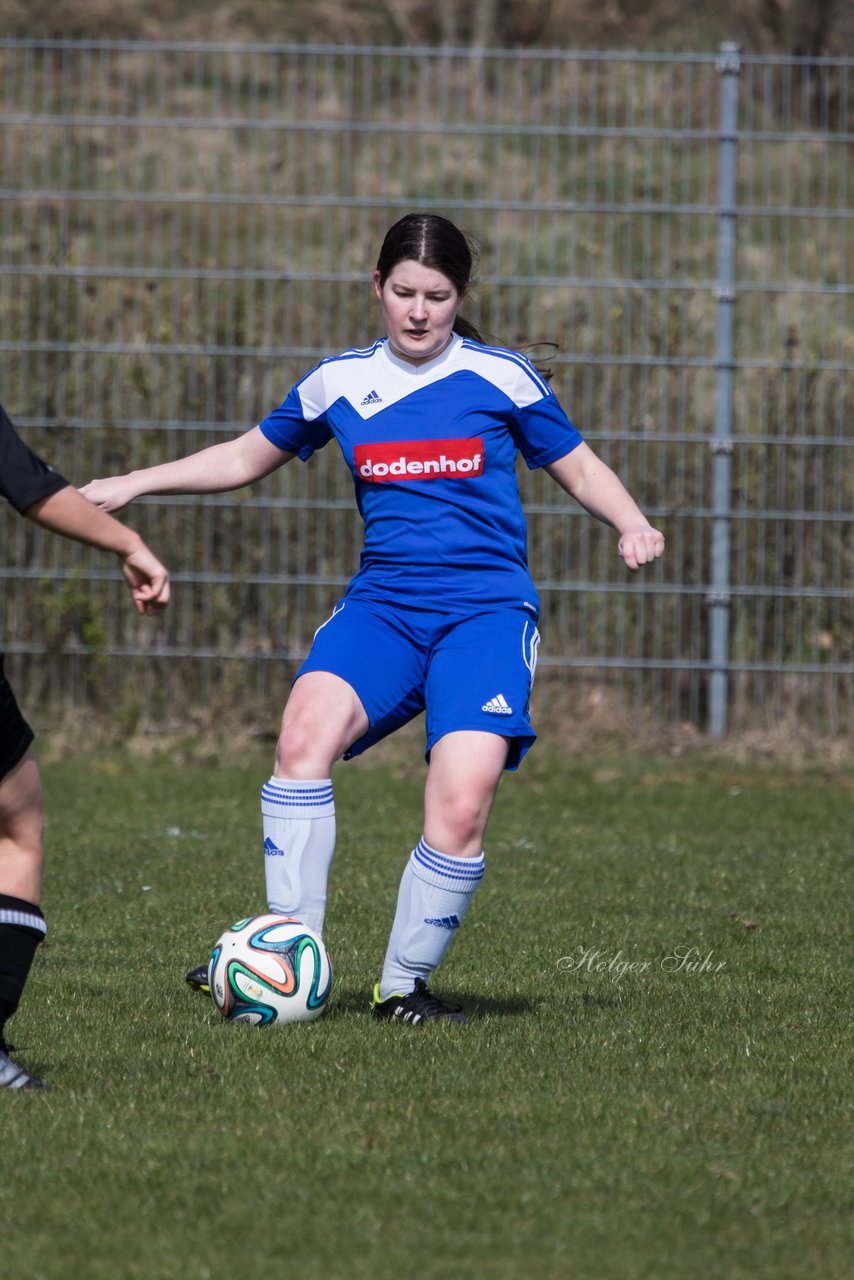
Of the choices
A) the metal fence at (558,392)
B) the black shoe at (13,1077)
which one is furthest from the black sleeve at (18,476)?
the metal fence at (558,392)

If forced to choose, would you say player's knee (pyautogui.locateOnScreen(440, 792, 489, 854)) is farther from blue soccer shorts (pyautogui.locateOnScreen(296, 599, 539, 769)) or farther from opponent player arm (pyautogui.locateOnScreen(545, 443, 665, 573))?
opponent player arm (pyautogui.locateOnScreen(545, 443, 665, 573))

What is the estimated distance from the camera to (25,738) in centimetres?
380

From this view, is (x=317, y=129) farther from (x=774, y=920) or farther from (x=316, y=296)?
(x=774, y=920)

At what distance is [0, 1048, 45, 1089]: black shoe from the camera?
396 cm

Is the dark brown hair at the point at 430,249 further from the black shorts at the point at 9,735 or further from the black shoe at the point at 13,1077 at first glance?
the black shoe at the point at 13,1077

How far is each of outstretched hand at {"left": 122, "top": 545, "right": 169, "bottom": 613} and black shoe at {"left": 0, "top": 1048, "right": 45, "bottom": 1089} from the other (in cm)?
103

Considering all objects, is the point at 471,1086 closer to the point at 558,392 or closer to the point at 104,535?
the point at 104,535

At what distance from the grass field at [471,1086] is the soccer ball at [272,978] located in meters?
0.08

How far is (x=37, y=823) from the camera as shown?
3902 mm

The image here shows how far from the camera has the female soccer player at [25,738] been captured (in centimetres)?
364

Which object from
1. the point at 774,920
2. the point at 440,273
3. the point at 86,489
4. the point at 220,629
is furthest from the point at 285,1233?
the point at 220,629

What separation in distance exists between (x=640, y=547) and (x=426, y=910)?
1075 millimetres

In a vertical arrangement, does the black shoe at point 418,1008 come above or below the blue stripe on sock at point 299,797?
below

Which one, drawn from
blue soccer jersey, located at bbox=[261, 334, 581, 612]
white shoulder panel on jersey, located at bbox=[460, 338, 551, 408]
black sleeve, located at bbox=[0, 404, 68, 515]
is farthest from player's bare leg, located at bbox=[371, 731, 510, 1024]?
black sleeve, located at bbox=[0, 404, 68, 515]
